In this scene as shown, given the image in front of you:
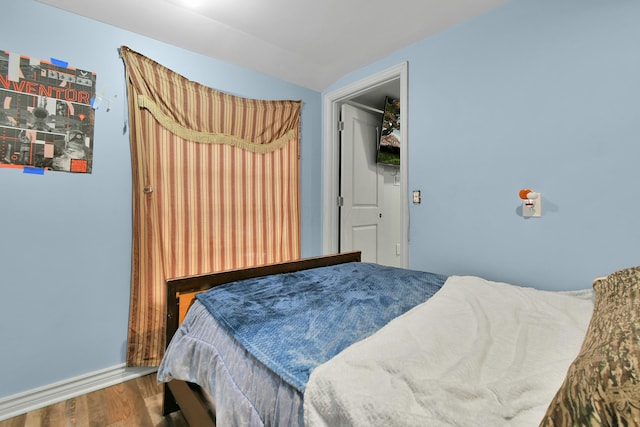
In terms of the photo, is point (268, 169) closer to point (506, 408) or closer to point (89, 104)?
point (89, 104)

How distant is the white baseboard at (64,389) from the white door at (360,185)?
196cm

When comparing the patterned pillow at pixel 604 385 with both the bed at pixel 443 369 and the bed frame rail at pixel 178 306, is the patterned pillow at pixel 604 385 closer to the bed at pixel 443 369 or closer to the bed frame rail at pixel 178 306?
the bed at pixel 443 369

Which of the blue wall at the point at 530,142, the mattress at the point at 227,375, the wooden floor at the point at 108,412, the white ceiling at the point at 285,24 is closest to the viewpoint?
the mattress at the point at 227,375

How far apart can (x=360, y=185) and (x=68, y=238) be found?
2.41 meters

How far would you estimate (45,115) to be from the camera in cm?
158

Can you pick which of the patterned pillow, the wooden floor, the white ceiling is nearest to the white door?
the white ceiling

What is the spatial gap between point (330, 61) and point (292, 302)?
2.00 metres

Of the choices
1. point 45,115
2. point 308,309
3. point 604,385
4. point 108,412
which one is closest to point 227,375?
point 308,309

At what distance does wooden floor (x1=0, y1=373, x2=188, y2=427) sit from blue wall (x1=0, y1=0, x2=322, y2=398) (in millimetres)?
154

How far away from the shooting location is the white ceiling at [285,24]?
165 centimetres

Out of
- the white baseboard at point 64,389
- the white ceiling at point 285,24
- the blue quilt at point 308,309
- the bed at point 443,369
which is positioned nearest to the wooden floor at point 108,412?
the white baseboard at point 64,389

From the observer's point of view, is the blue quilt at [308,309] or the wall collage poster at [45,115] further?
the wall collage poster at [45,115]

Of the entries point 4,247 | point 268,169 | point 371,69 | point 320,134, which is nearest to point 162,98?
point 268,169

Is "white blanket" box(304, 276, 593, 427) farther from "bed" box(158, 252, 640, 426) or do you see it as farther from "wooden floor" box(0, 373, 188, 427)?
"wooden floor" box(0, 373, 188, 427)
